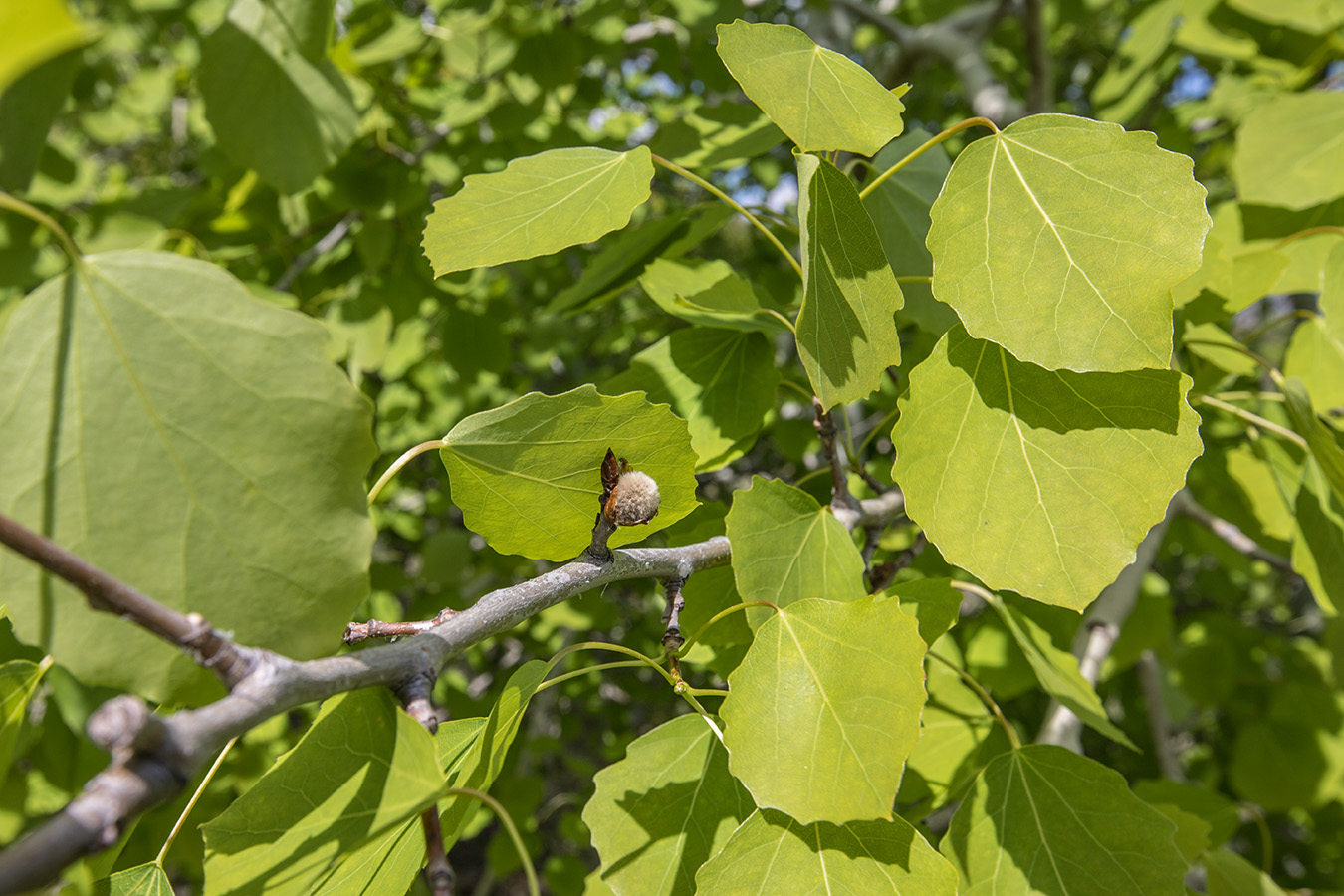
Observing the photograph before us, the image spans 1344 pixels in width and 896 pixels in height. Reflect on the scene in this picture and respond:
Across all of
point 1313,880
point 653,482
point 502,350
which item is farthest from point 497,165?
point 1313,880

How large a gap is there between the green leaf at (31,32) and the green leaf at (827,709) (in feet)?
1.94

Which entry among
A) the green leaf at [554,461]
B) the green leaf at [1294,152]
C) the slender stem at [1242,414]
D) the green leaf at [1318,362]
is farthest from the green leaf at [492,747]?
the green leaf at [1294,152]

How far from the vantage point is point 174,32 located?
434cm

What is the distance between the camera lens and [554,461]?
747mm

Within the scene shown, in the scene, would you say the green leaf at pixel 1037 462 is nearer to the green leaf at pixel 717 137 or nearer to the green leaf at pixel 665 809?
the green leaf at pixel 665 809

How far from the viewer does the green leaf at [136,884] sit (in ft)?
2.37

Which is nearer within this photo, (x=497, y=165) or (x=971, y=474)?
(x=971, y=474)

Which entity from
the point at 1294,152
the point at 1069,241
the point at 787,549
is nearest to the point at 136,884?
the point at 787,549

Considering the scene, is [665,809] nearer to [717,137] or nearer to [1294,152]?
[717,137]

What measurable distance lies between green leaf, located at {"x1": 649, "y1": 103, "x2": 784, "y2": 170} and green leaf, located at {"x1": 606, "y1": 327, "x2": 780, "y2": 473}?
0.24 meters

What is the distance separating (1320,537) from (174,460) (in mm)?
1356

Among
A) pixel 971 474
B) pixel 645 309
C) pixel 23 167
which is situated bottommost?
pixel 645 309

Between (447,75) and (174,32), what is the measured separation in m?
2.91

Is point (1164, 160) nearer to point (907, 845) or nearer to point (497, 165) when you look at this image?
point (907, 845)
